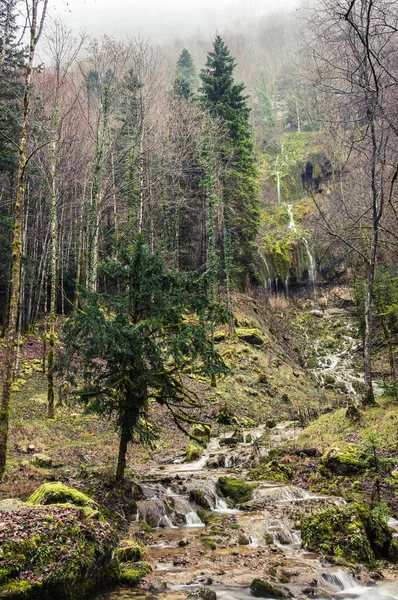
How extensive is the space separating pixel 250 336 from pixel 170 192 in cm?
1153

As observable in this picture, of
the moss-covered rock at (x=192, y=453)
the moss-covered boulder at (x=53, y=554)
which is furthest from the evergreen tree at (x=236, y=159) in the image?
the moss-covered boulder at (x=53, y=554)

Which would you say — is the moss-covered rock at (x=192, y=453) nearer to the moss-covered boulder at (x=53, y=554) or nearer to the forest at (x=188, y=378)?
the forest at (x=188, y=378)

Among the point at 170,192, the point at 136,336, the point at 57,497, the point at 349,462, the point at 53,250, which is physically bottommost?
the point at 349,462

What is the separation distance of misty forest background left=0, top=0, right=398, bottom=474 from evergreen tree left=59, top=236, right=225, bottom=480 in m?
0.05

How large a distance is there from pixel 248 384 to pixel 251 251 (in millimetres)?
12334

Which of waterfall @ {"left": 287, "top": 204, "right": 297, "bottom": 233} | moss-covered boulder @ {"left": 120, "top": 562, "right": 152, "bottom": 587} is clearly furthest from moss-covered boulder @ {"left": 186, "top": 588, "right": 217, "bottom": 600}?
waterfall @ {"left": 287, "top": 204, "right": 297, "bottom": 233}

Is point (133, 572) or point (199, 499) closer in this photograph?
point (133, 572)

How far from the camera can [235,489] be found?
9.32m

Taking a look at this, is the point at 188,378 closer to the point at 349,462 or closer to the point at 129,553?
the point at 349,462

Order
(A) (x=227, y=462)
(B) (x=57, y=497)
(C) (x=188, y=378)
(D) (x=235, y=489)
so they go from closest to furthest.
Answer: (B) (x=57, y=497), (D) (x=235, y=489), (A) (x=227, y=462), (C) (x=188, y=378)

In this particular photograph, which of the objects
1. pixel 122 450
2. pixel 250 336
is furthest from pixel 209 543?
pixel 250 336

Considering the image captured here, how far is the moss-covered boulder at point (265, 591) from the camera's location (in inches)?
196

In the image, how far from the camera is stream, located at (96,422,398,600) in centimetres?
519

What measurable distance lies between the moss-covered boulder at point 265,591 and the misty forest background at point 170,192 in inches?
145
